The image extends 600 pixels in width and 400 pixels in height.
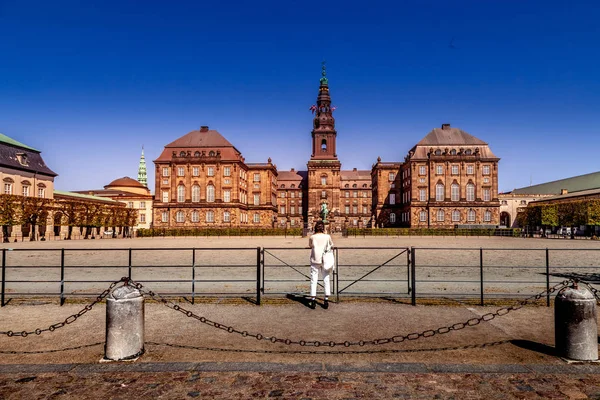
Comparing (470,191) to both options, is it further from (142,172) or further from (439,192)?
(142,172)

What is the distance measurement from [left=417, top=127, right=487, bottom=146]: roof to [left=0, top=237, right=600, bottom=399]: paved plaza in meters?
69.2

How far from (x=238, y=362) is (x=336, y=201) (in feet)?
256

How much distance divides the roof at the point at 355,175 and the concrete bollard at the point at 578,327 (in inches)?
3785

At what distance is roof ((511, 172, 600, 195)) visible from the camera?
8388cm

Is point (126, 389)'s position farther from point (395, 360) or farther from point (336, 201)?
point (336, 201)

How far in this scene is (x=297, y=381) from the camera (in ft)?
14.4

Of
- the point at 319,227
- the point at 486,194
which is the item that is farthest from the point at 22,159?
the point at 486,194

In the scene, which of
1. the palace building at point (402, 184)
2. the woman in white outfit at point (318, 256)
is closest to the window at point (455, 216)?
the palace building at point (402, 184)

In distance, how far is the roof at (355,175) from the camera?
330ft

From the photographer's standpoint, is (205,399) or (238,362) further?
(238,362)

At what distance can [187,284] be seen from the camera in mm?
10906

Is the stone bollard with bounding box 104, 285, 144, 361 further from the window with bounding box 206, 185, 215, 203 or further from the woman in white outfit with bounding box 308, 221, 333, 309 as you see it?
the window with bounding box 206, 185, 215, 203

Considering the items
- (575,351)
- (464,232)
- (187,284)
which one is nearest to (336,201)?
(464,232)

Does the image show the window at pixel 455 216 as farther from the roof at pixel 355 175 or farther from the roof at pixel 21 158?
the roof at pixel 21 158
